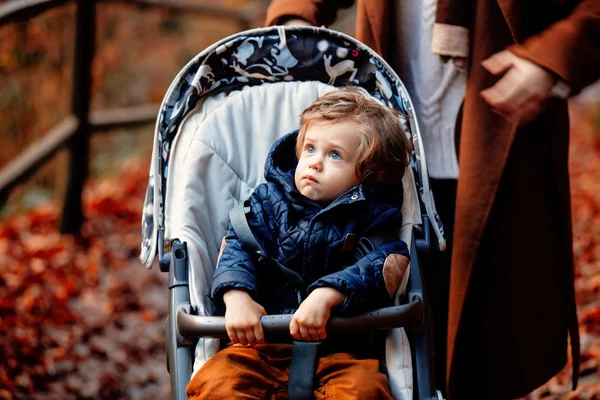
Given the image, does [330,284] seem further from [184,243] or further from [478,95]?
[478,95]

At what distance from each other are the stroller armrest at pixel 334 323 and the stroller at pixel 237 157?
40mm

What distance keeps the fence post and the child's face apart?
335cm

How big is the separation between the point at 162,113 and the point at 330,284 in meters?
0.83

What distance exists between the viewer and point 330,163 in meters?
2.22

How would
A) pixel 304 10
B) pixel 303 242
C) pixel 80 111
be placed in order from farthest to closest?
pixel 80 111, pixel 304 10, pixel 303 242

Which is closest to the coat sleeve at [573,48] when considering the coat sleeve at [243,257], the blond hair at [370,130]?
the blond hair at [370,130]

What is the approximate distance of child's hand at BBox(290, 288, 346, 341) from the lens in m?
1.93

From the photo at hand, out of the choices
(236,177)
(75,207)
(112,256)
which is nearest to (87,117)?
(75,207)

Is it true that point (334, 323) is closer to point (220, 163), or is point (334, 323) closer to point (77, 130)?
point (220, 163)

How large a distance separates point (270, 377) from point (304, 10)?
133 centimetres

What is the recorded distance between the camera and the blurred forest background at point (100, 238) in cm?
375

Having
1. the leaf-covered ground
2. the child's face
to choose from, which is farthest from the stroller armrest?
the leaf-covered ground

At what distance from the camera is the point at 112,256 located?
5.05 meters

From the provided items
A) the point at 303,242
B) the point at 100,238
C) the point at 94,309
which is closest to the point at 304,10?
the point at 303,242
